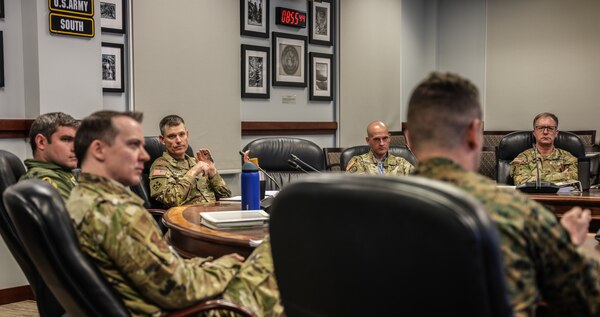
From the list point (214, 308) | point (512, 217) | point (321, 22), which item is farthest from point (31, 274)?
point (321, 22)

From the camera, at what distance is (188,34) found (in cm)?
519

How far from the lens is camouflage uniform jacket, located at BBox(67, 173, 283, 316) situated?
1.73m

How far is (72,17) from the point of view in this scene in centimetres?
419

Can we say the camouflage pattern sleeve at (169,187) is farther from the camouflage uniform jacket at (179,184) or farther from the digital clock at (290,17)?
the digital clock at (290,17)

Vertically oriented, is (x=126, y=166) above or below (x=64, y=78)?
below

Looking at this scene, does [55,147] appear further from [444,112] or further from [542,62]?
[542,62]

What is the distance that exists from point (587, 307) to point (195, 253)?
1526 mm

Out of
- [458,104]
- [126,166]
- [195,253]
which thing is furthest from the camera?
[195,253]

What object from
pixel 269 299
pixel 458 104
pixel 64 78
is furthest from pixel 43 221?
pixel 64 78

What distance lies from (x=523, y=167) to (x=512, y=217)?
3913 millimetres

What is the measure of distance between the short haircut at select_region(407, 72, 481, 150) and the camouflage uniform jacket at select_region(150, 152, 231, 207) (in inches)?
107

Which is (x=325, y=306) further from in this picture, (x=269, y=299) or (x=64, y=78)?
(x=64, y=78)

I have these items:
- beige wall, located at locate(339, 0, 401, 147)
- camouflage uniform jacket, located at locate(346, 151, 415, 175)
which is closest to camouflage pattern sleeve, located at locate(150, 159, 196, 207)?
camouflage uniform jacket, located at locate(346, 151, 415, 175)

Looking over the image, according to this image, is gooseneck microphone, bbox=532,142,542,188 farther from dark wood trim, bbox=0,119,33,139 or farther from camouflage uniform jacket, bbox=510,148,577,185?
dark wood trim, bbox=0,119,33,139
